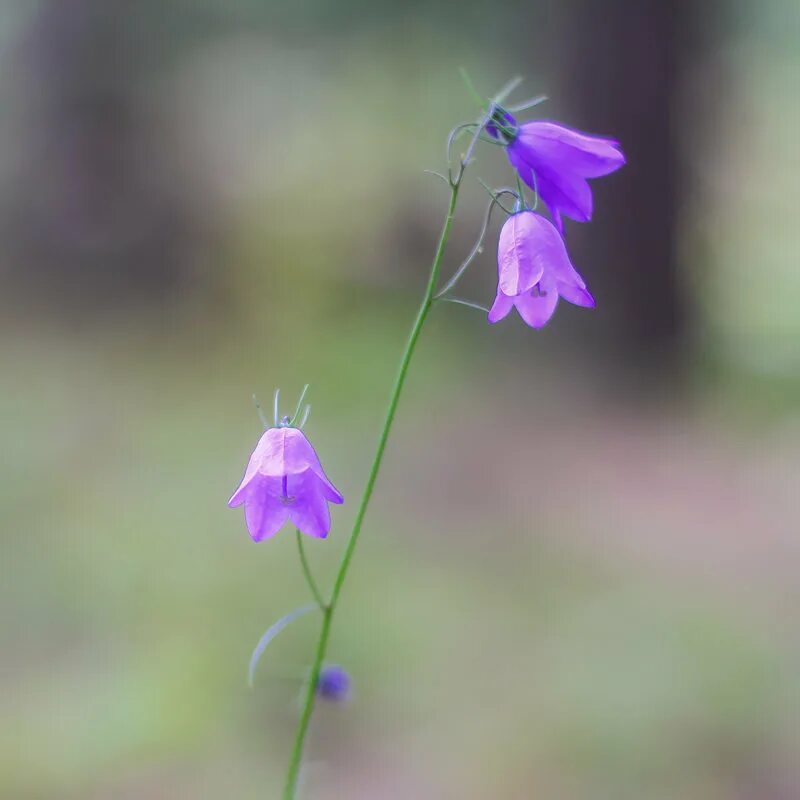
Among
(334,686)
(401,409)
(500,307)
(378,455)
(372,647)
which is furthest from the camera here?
(401,409)

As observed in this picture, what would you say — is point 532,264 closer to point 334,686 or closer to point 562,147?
point 562,147

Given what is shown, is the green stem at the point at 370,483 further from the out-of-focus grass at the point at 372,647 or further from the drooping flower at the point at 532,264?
the out-of-focus grass at the point at 372,647

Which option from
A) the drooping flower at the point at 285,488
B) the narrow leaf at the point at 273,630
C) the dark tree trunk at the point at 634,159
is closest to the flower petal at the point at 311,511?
the drooping flower at the point at 285,488

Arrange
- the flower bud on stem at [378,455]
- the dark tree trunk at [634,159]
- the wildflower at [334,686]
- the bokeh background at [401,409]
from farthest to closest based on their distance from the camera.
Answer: the dark tree trunk at [634,159]
the bokeh background at [401,409]
the wildflower at [334,686]
the flower bud on stem at [378,455]

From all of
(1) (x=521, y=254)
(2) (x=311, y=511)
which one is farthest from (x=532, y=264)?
(2) (x=311, y=511)

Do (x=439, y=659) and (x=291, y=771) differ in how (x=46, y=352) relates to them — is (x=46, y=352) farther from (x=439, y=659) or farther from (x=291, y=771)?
(x=291, y=771)

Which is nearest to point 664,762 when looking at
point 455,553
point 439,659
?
point 439,659
